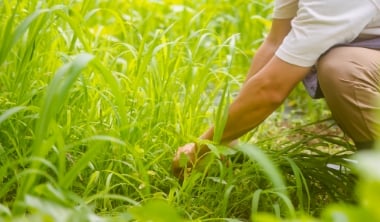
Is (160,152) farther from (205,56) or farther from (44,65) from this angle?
(205,56)

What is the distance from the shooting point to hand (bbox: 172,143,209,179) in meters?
2.21

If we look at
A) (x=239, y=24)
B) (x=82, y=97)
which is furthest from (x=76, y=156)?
(x=239, y=24)

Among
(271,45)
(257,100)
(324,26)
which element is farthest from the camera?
(271,45)

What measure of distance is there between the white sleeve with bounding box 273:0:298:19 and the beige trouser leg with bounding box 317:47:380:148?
29cm

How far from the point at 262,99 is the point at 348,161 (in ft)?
1.13

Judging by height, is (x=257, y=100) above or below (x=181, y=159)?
above

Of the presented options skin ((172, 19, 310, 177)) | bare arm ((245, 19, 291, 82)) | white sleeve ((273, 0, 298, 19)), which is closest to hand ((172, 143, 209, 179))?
skin ((172, 19, 310, 177))

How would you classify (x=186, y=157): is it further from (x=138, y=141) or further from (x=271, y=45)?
(x=271, y=45)

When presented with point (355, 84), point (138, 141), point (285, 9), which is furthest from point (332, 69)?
point (138, 141)

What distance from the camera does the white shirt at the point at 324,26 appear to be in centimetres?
203

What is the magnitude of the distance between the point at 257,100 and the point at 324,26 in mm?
255

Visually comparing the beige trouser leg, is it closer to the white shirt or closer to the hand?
the white shirt

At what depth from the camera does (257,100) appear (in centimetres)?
215

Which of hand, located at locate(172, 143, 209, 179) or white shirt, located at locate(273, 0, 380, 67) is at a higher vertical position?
white shirt, located at locate(273, 0, 380, 67)
